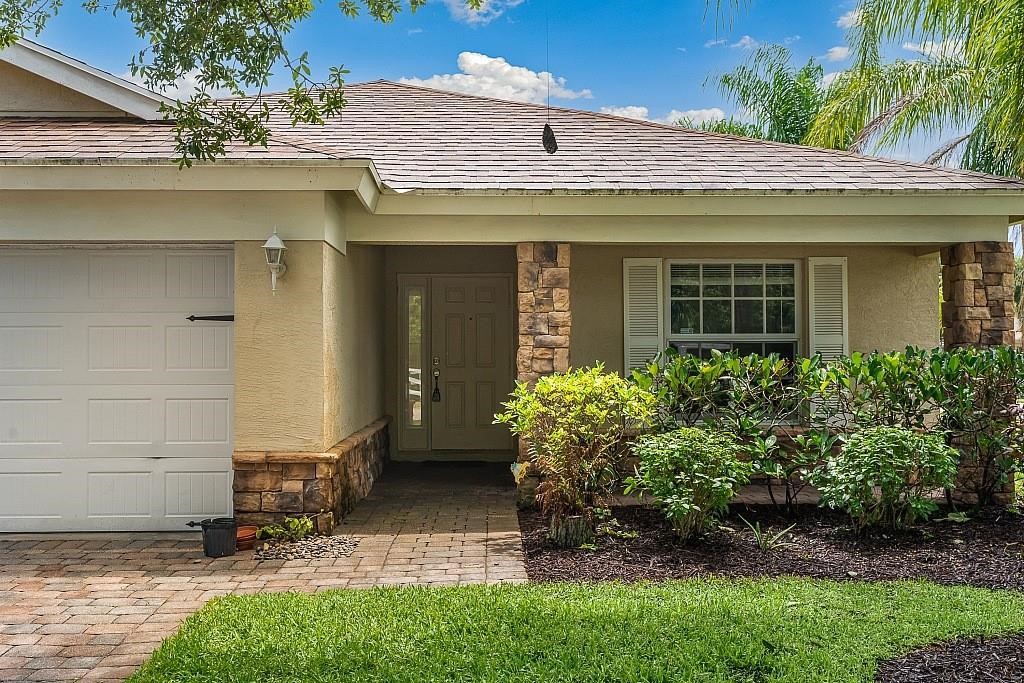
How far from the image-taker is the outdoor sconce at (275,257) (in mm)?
6203

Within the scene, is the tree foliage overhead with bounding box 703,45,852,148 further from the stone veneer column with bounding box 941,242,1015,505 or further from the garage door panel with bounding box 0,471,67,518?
the garage door panel with bounding box 0,471,67,518

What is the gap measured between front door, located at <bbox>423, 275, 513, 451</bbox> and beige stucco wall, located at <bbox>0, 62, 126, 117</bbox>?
422 centimetres

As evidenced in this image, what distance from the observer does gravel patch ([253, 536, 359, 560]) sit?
5.94 m

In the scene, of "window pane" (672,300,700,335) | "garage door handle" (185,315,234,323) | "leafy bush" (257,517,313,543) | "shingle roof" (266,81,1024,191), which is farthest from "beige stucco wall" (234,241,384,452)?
"window pane" (672,300,700,335)

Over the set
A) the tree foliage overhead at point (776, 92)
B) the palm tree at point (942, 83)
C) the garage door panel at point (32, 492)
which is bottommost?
the garage door panel at point (32, 492)

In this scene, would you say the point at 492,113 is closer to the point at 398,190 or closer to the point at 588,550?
the point at 398,190

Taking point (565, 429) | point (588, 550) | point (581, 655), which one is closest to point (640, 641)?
point (581, 655)

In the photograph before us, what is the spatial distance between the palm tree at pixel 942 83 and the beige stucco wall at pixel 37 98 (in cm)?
872

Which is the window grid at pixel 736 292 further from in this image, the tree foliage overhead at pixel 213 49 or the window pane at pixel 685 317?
the tree foliage overhead at pixel 213 49

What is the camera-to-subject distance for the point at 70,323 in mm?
6746

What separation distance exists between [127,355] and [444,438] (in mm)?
4526

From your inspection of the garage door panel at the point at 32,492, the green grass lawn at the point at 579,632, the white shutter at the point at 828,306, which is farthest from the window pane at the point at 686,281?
the garage door panel at the point at 32,492

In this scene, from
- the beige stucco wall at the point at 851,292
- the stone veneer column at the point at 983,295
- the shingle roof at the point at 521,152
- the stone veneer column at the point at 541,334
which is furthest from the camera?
the beige stucco wall at the point at 851,292

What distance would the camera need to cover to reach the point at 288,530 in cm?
632
